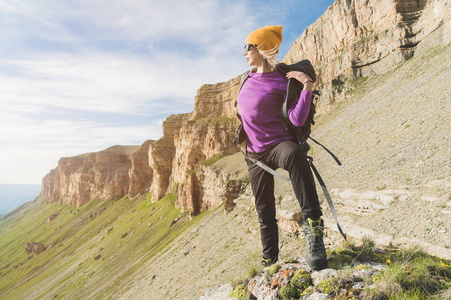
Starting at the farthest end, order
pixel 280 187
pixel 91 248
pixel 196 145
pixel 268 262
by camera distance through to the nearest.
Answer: pixel 196 145 → pixel 91 248 → pixel 280 187 → pixel 268 262

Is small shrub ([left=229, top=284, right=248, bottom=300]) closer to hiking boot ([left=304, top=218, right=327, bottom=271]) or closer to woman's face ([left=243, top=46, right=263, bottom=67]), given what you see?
hiking boot ([left=304, top=218, right=327, bottom=271])

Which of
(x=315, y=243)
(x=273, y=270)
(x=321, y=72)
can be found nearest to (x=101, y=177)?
(x=321, y=72)

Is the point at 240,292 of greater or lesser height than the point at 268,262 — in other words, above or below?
below

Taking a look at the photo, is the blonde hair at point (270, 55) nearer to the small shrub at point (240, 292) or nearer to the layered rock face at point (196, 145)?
the small shrub at point (240, 292)

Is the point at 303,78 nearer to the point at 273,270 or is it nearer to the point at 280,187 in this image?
the point at 273,270

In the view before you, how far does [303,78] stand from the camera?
3.44 meters

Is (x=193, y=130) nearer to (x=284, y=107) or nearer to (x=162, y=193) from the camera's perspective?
(x=162, y=193)

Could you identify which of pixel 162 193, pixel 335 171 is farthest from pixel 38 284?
pixel 335 171

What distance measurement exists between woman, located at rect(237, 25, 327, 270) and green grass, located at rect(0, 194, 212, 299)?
43.9 meters

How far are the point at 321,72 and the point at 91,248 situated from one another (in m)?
91.4

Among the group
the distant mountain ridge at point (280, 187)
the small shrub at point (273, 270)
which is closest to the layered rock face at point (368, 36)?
the distant mountain ridge at point (280, 187)

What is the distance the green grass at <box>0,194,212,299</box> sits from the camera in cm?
4901

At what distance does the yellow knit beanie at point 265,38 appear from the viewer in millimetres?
3895

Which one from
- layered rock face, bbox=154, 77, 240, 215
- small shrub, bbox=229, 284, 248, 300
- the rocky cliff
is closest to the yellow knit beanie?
small shrub, bbox=229, 284, 248, 300
